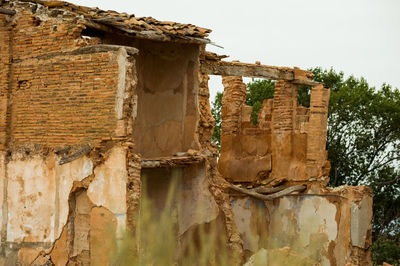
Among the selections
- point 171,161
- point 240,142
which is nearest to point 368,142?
point 240,142

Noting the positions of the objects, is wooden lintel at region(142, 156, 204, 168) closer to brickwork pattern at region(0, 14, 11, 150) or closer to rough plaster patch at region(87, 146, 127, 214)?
rough plaster patch at region(87, 146, 127, 214)

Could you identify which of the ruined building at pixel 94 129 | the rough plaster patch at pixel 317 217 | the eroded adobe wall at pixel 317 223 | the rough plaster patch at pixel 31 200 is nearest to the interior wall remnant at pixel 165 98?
the ruined building at pixel 94 129

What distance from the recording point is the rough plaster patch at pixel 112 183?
10180 mm

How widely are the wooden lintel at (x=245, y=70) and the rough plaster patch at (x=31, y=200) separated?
13.9 ft

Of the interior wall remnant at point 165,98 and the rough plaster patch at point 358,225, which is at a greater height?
the interior wall remnant at point 165,98

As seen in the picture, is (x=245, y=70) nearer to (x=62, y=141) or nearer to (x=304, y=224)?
(x=304, y=224)

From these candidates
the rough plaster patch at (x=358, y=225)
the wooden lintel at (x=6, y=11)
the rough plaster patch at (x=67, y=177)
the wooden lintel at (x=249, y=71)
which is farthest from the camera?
the rough plaster patch at (x=358, y=225)

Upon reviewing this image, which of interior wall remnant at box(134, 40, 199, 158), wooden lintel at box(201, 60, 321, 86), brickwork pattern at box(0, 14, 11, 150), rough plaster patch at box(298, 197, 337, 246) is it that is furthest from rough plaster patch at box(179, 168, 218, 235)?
brickwork pattern at box(0, 14, 11, 150)

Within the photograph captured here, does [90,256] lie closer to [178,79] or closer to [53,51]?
[53,51]

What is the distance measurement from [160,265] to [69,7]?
4.76m

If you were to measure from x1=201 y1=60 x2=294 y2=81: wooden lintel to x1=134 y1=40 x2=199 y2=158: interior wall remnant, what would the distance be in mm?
889

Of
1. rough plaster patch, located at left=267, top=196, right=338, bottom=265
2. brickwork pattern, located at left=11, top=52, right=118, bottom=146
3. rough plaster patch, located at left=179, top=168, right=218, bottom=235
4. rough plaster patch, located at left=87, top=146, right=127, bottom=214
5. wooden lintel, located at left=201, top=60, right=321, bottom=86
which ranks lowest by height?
rough plaster patch, located at left=267, top=196, right=338, bottom=265

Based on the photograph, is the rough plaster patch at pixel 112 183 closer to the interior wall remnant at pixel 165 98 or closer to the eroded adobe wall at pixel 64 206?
the eroded adobe wall at pixel 64 206

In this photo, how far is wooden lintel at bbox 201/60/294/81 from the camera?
47.1 ft
